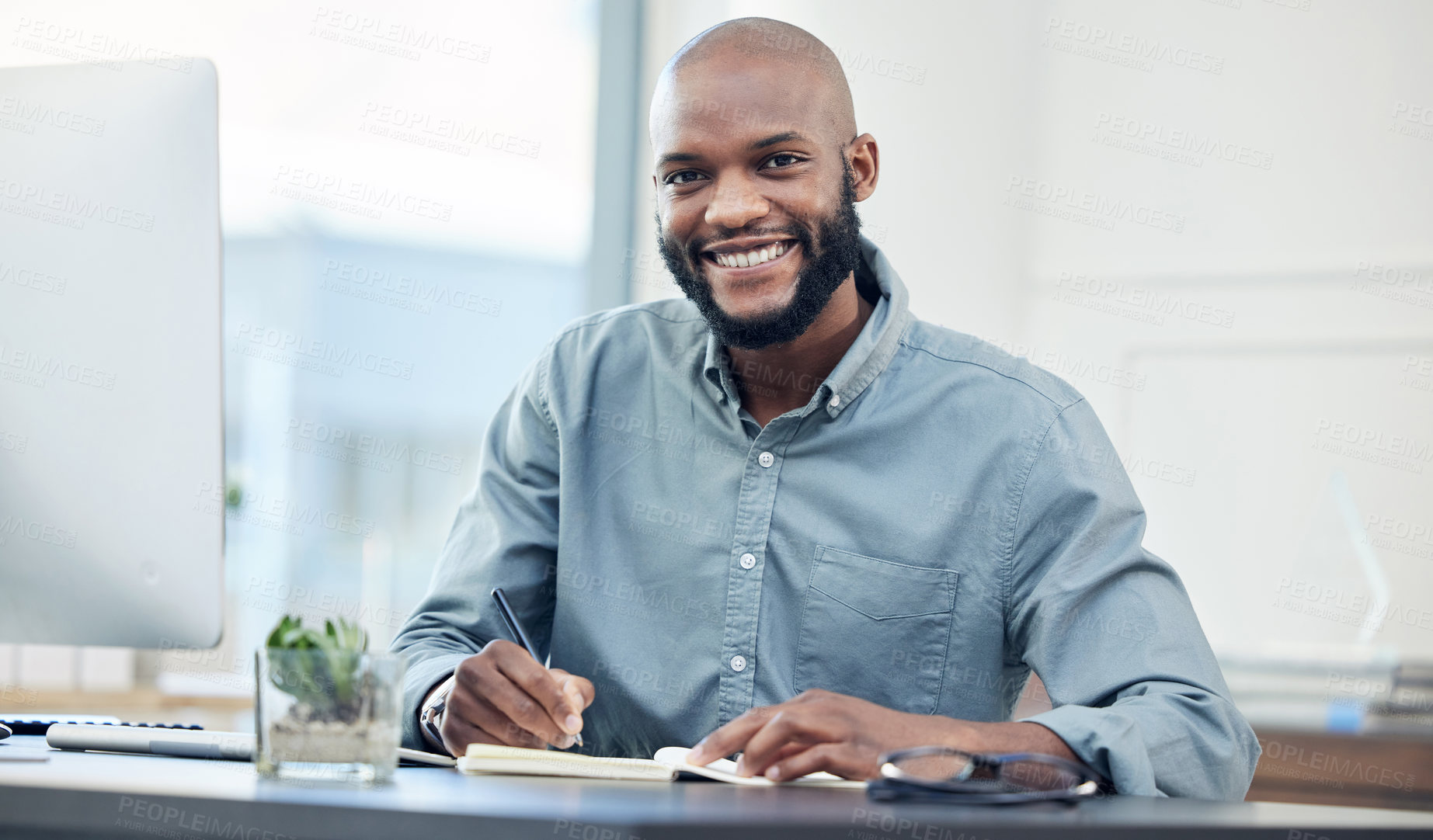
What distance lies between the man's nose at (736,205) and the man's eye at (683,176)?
56mm

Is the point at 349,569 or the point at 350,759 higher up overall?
the point at 350,759

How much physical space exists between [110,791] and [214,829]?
6 cm

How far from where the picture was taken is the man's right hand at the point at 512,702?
0.97m

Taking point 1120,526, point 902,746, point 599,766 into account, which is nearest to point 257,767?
point 599,766

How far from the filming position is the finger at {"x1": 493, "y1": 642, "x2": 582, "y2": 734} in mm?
967

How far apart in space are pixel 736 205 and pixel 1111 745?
2.45 feet

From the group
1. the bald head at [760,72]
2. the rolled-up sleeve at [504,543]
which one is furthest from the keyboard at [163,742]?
the bald head at [760,72]

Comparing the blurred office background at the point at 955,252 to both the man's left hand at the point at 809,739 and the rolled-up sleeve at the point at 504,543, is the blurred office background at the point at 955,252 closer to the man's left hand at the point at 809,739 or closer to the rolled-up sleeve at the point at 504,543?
the rolled-up sleeve at the point at 504,543

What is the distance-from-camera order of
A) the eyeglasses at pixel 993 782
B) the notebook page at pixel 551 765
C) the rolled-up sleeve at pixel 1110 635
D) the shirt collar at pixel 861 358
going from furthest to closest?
the shirt collar at pixel 861 358, the rolled-up sleeve at pixel 1110 635, the notebook page at pixel 551 765, the eyeglasses at pixel 993 782

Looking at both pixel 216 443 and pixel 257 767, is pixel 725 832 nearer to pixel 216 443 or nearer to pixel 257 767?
pixel 257 767

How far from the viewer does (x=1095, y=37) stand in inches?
116

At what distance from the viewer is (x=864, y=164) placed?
1531 millimetres

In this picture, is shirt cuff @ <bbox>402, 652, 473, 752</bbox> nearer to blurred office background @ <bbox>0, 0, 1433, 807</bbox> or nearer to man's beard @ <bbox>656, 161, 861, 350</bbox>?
man's beard @ <bbox>656, 161, 861, 350</bbox>

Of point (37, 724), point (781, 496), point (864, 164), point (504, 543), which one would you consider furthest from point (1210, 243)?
point (37, 724)
